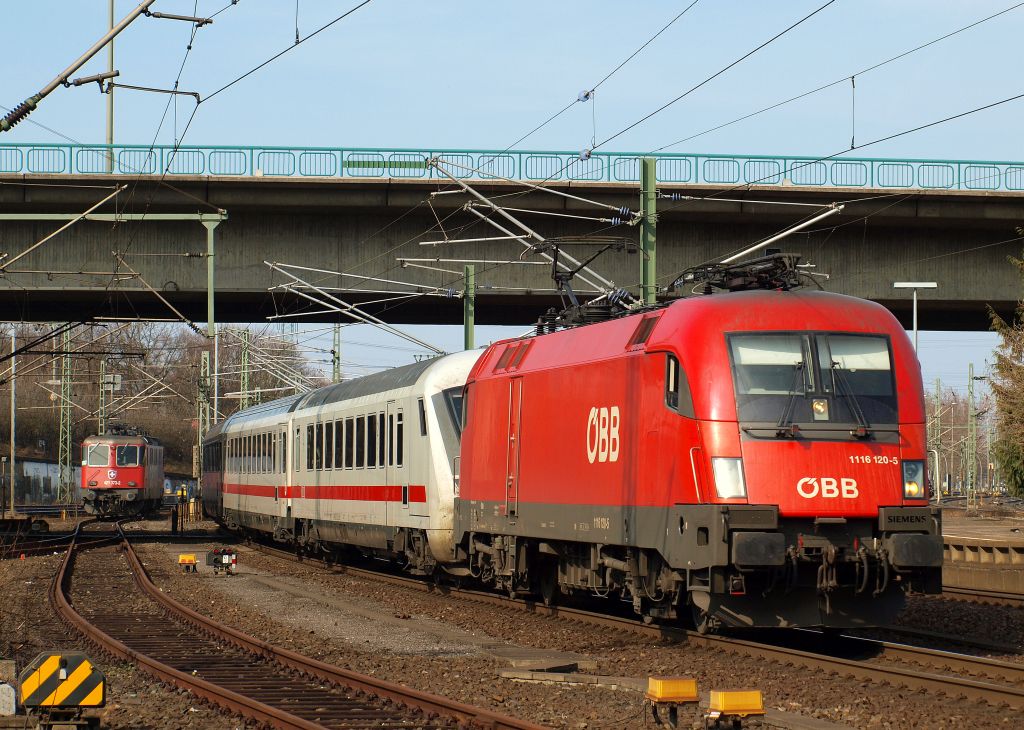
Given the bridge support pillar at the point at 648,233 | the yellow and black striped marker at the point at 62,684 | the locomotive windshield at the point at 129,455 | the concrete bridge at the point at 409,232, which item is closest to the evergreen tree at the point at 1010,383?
the concrete bridge at the point at 409,232

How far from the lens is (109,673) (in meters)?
13.0

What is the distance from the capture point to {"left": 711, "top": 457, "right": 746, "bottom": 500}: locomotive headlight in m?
12.2

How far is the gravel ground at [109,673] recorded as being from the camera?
10.4m

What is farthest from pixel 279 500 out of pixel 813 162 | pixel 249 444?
pixel 813 162

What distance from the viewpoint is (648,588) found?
555 inches

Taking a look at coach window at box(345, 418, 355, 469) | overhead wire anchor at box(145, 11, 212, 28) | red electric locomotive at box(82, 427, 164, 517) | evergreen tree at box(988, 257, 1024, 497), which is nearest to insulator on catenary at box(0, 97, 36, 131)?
overhead wire anchor at box(145, 11, 212, 28)

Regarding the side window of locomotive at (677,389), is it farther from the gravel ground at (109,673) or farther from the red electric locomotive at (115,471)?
the red electric locomotive at (115,471)

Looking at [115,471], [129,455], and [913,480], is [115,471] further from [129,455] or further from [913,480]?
[913,480]

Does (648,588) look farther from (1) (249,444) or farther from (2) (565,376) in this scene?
(1) (249,444)

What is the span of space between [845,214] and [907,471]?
19721mm

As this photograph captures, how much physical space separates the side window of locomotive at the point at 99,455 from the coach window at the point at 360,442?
1368 inches

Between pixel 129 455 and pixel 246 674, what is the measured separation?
4678 cm

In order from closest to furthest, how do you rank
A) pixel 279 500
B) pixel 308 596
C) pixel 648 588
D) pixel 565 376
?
pixel 648 588
pixel 565 376
pixel 308 596
pixel 279 500

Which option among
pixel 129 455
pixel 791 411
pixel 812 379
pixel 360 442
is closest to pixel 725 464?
pixel 791 411
